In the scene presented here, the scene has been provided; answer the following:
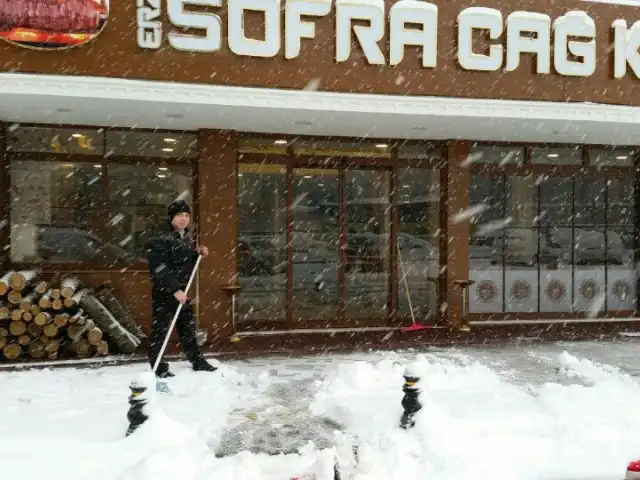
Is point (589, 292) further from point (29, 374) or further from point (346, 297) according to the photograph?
point (29, 374)

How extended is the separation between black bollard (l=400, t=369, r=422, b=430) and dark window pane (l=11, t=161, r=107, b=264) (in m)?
5.88

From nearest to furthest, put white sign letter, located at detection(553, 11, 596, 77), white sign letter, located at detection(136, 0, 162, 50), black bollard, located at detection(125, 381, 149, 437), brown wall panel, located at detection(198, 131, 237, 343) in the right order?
black bollard, located at detection(125, 381, 149, 437), white sign letter, located at detection(136, 0, 162, 50), white sign letter, located at detection(553, 11, 596, 77), brown wall panel, located at detection(198, 131, 237, 343)

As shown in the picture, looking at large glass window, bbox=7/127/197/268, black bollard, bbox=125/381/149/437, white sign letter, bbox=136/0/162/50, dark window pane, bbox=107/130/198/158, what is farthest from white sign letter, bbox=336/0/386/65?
black bollard, bbox=125/381/149/437

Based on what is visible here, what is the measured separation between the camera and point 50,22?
8.08m

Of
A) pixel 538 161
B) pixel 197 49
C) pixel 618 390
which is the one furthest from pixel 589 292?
pixel 197 49

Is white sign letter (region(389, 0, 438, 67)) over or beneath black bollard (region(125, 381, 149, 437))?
over

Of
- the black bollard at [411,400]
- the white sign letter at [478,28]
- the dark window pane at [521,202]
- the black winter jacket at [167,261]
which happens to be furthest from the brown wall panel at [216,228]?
the dark window pane at [521,202]

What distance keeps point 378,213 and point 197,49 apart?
436 centimetres

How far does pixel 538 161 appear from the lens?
1168cm

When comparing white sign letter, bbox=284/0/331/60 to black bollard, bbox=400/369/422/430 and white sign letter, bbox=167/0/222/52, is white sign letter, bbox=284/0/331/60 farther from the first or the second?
black bollard, bbox=400/369/422/430

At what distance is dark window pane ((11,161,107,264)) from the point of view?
9703mm

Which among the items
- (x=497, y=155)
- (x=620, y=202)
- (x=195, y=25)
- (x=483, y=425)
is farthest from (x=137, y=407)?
(x=620, y=202)

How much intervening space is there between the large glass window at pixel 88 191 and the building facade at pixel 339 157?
0.09ft

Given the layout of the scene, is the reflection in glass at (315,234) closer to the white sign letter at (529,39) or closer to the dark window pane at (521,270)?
the dark window pane at (521,270)
